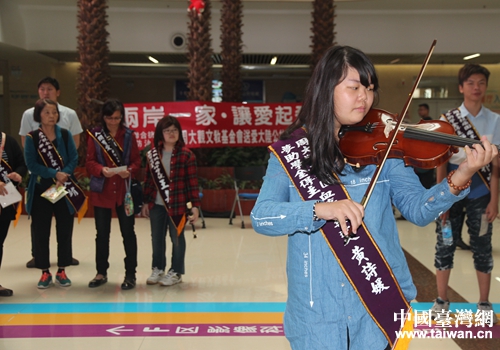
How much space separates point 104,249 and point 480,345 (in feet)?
10.2

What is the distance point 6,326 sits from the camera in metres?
3.98

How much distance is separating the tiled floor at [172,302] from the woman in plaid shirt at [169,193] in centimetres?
24

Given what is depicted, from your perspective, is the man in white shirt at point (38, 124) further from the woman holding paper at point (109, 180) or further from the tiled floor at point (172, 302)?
the woman holding paper at point (109, 180)

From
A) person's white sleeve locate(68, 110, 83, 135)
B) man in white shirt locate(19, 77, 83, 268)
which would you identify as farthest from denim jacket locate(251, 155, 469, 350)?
person's white sleeve locate(68, 110, 83, 135)

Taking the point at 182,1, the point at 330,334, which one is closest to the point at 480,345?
the point at 330,334

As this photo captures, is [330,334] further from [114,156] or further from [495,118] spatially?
[114,156]

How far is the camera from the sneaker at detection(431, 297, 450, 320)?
4023mm

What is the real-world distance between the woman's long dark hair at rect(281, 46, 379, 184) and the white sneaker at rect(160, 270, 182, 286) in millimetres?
3571

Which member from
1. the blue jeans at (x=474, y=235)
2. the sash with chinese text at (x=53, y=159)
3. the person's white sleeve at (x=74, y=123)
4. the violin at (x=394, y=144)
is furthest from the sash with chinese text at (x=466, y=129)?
the person's white sleeve at (x=74, y=123)

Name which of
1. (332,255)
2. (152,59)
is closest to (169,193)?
(332,255)

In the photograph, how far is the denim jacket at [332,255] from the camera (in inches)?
62.5

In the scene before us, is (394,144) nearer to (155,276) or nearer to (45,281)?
(155,276)

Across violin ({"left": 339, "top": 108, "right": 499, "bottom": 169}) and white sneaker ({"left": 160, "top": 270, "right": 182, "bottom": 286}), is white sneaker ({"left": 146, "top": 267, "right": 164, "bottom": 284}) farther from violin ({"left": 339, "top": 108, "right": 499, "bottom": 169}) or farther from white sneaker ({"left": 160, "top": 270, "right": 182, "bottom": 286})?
violin ({"left": 339, "top": 108, "right": 499, "bottom": 169})

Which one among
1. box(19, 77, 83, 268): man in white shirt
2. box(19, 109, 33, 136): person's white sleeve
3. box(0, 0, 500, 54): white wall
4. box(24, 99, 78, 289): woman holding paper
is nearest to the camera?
box(24, 99, 78, 289): woman holding paper
